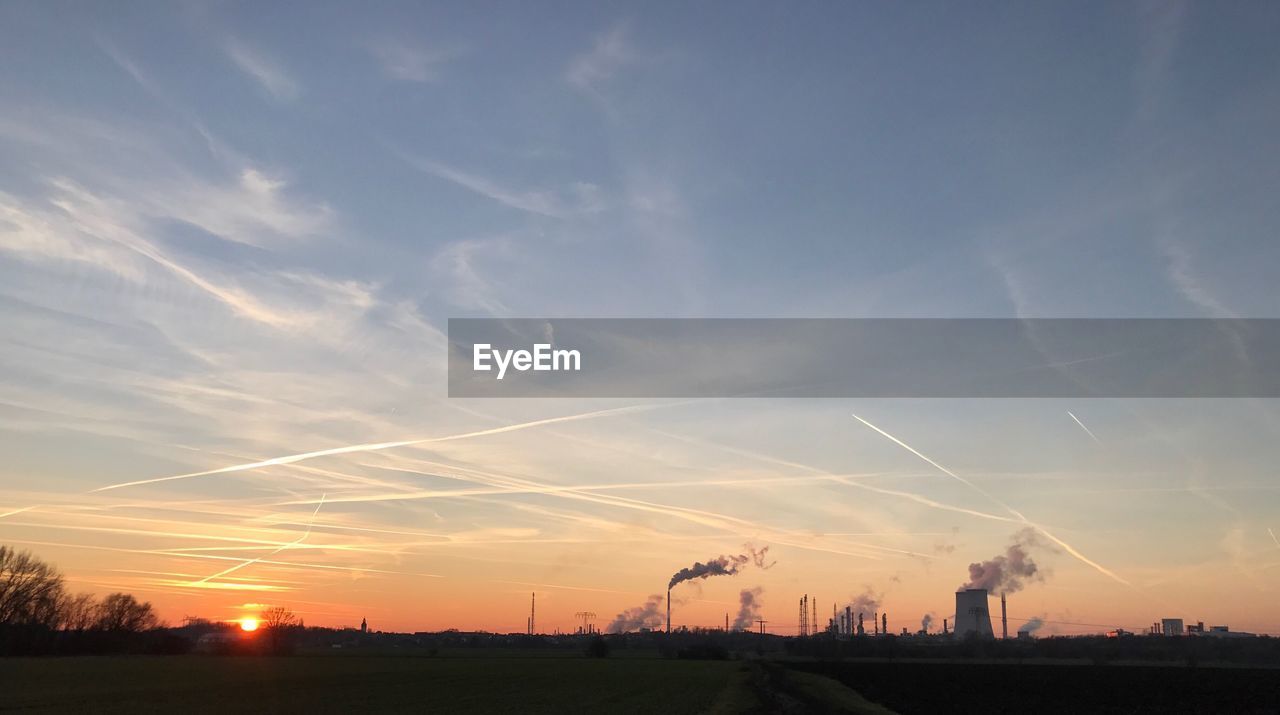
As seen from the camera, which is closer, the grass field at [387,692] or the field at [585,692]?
the grass field at [387,692]

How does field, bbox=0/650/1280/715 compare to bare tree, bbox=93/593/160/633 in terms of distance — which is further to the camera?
bare tree, bbox=93/593/160/633

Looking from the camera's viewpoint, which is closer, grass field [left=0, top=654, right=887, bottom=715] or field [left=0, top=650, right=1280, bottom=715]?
grass field [left=0, top=654, right=887, bottom=715]

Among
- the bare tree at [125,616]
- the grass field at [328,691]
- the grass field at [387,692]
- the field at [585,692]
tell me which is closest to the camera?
the grass field at [328,691]

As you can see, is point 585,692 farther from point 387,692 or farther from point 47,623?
point 47,623

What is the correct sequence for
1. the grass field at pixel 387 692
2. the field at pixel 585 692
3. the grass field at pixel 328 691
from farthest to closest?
the field at pixel 585 692, the grass field at pixel 387 692, the grass field at pixel 328 691

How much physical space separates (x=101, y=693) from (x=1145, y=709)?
71.1 m

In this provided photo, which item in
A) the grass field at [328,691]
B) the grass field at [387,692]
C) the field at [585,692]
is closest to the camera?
the grass field at [328,691]

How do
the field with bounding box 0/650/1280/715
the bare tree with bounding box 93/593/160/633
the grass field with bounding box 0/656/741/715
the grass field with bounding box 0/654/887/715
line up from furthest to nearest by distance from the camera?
1. the bare tree with bounding box 93/593/160/633
2. the field with bounding box 0/650/1280/715
3. the grass field with bounding box 0/654/887/715
4. the grass field with bounding box 0/656/741/715

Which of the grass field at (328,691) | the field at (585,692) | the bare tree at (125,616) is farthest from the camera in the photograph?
the bare tree at (125,616)

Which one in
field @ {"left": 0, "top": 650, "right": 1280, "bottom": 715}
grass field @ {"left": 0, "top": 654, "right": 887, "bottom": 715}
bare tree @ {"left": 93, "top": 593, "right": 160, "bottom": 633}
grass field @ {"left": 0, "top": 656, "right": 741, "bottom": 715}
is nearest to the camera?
grass field @ {"left": 0, "top": 656, "right": 741, "bottom": 715}

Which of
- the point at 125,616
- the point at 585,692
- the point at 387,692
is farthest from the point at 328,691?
the point at 125,616

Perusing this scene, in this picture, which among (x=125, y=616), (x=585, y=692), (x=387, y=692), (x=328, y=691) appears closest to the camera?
(x=328, y=691)

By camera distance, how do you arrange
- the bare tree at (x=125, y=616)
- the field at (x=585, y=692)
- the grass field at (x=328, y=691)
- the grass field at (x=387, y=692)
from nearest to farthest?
the grass field at (x=328, y=691), the grass field at (x=387, y=692), the field at (x=585, y=692), the bare tree at (x=125, y=616)

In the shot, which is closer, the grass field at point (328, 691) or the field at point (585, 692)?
the grass field at point (328, 691)
